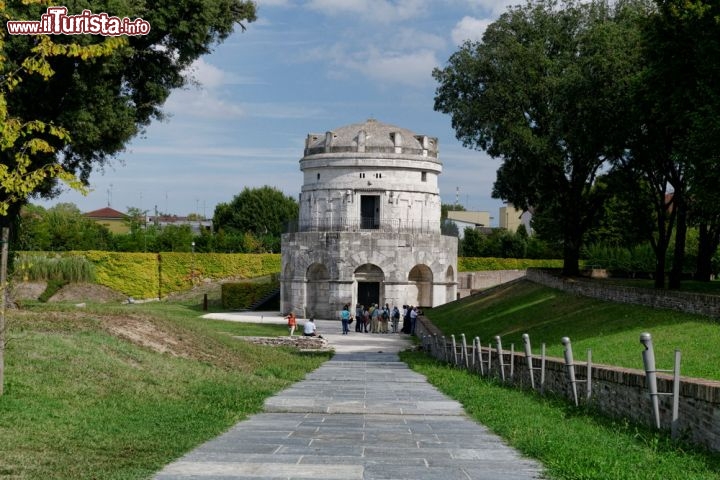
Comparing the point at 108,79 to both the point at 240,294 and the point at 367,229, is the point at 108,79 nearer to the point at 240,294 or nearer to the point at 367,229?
the point at 367,229

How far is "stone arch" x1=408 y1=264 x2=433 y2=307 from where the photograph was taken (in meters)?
63.5

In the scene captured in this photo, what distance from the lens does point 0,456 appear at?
10.3m

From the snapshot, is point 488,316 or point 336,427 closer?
point 336,427

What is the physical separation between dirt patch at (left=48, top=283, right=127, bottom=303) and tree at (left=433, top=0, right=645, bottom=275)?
116 feet

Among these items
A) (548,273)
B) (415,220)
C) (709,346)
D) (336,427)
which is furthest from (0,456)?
(415,220)

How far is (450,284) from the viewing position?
2559 inches

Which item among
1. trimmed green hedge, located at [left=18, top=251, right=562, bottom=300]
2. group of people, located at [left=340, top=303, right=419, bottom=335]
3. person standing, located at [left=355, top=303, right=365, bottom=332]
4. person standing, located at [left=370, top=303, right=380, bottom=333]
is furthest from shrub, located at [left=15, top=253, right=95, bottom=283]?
person standing, located at [left=370, top=303, right=380, bottom=333]

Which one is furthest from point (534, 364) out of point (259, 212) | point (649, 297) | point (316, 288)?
point (259, 212)

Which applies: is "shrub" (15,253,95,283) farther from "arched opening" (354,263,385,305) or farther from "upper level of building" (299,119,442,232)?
"arched opening" (354,263,385,305)

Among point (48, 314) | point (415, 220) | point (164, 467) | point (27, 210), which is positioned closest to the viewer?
point (164, 467)

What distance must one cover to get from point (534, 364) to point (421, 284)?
44708 mm

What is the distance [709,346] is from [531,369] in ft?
11.8

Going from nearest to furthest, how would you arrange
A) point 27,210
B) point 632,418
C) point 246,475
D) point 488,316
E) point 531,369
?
point 246,475
point 632,418
point 531,369
point 488,316
point 27,210

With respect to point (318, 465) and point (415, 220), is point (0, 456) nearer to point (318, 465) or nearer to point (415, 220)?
point (318, 465)
